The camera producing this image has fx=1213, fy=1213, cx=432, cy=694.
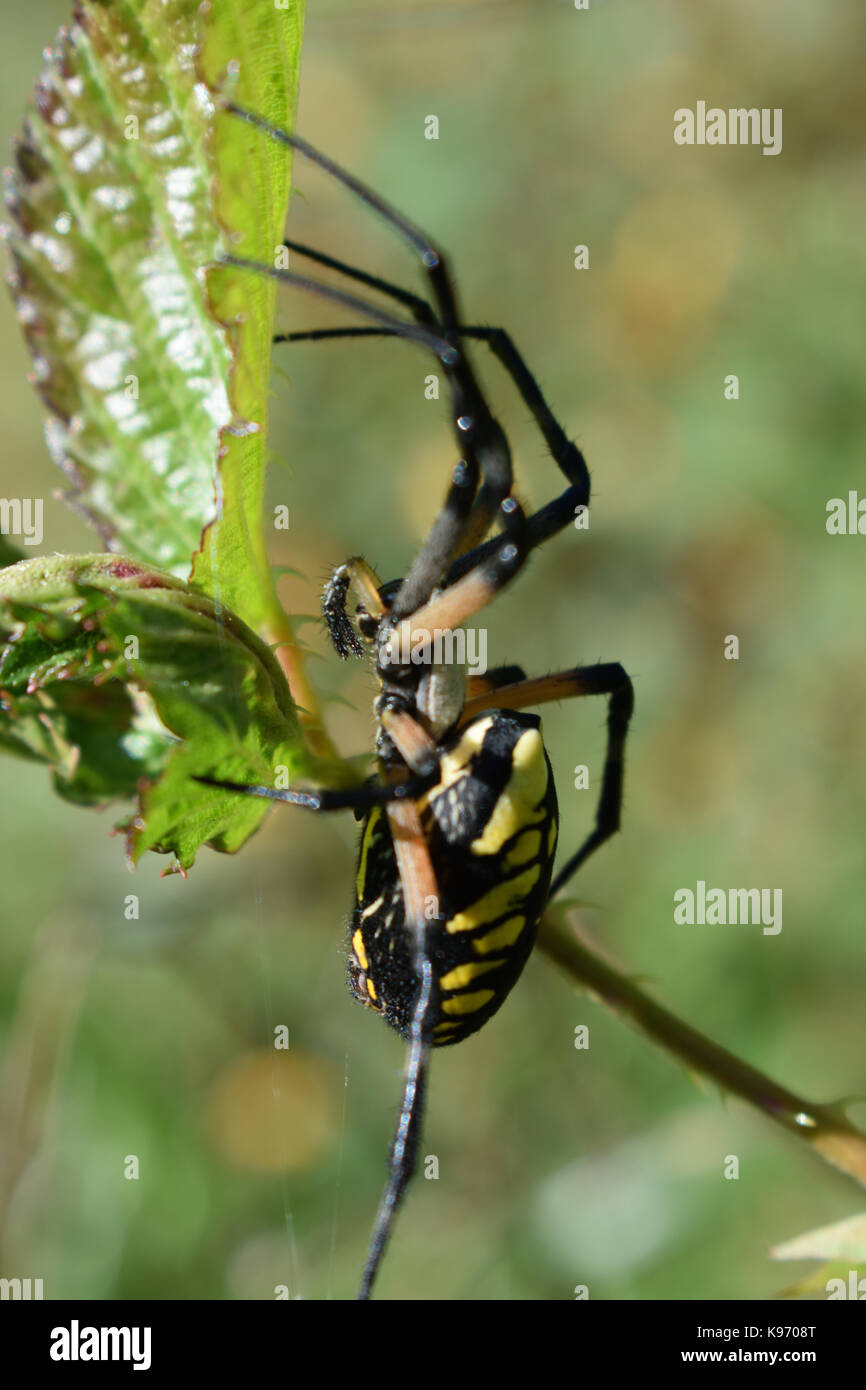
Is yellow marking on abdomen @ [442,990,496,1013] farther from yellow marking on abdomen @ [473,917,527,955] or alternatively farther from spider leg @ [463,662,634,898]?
spider leg @ [463,662,634,898]

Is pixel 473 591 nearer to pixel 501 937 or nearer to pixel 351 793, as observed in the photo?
pixel 351 793

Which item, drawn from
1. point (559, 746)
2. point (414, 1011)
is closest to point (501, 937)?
point (414, 1011)

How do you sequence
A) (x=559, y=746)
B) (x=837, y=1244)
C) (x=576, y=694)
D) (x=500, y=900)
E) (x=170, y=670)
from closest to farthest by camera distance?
(x=170, y=670) < (x=837, y=1244) < (x=500, y=900) < (x=576, y=694) < (x=559, y=746)

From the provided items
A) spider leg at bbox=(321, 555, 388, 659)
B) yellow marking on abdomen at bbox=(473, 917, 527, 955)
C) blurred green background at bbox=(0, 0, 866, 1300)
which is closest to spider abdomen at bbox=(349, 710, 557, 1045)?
yellow marking on abdomen at bbox=(473, 917, 527, 955)

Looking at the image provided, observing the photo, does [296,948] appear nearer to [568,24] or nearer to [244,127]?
[244,127]
